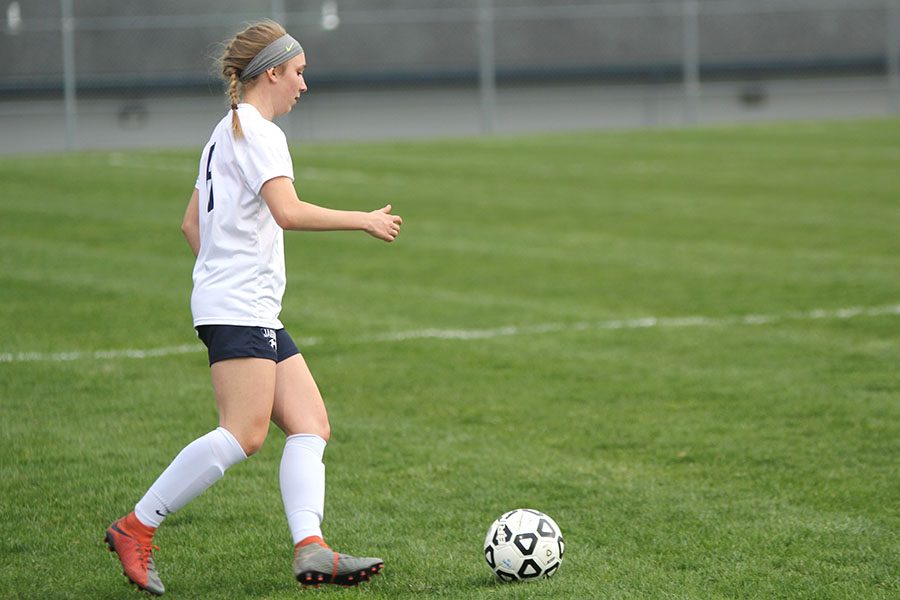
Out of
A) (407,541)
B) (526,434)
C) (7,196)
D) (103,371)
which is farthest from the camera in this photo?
(7,196)

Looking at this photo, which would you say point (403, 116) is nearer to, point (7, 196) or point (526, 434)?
point (7, 196)

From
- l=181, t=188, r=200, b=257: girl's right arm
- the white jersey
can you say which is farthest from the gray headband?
l=181, t=188, r=200, b=257: girl's right arm

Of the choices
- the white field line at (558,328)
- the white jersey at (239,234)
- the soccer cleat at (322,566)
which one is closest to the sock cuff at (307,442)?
the soccer cleat at (322,566)

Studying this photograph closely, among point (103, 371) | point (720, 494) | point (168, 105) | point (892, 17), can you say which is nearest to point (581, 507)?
point (720, 494)

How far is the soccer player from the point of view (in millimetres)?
4562

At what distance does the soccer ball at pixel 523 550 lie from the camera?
15.7ft

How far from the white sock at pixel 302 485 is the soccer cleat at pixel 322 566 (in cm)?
6

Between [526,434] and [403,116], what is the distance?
28.3 metres

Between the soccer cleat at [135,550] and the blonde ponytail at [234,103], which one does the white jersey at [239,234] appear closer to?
the blonde ponytail at [234,103]

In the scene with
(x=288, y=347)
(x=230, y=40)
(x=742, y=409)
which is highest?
(x=230, y=40)

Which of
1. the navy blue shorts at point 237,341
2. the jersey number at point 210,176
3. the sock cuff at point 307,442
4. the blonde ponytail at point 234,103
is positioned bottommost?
the sock cuff at point 307,442

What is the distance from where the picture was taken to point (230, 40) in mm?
4797

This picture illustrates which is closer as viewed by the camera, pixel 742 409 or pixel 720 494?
pixel 720 494

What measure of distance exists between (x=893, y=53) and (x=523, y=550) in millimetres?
32794
